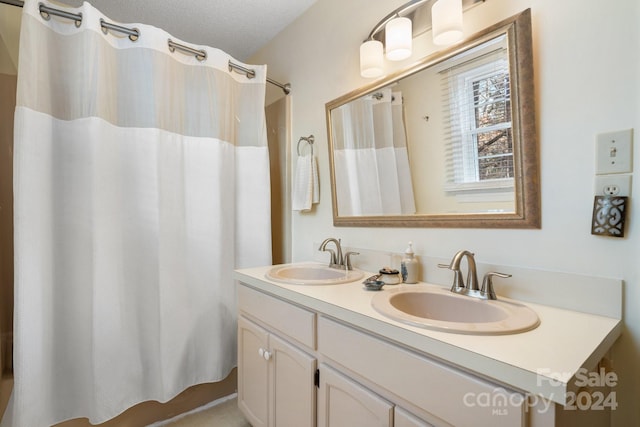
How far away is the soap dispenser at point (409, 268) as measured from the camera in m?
1.21

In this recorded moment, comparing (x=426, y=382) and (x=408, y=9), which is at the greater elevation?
(x=408, y=9)

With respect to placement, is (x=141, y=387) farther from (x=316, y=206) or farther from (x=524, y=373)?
(x=524, y=373)

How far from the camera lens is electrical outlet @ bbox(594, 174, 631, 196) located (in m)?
0.80

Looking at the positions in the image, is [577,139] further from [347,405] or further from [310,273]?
[310,273]

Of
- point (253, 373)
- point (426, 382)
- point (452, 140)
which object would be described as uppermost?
Answer: point (452, 140)

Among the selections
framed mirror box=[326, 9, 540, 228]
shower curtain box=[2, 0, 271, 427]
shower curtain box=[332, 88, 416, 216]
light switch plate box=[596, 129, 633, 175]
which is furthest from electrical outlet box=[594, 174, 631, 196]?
shower curtain box=[2, 0, 271, 427]

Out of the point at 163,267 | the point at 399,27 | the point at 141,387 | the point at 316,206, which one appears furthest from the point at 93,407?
the point at 399,27

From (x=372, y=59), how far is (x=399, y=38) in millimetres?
155

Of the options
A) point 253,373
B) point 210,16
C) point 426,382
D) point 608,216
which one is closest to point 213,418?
point 253,373

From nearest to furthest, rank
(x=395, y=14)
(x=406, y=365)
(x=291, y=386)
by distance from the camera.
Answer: (x=406, y=365) → (x=291, y=386) → (x=395, y=14)

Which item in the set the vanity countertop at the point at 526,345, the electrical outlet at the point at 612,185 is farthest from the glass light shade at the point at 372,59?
the vanity countertop at the point at 526,345

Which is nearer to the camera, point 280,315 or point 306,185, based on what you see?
point 280,315

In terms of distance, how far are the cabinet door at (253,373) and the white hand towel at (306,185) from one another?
73cm

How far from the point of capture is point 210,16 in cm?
186
